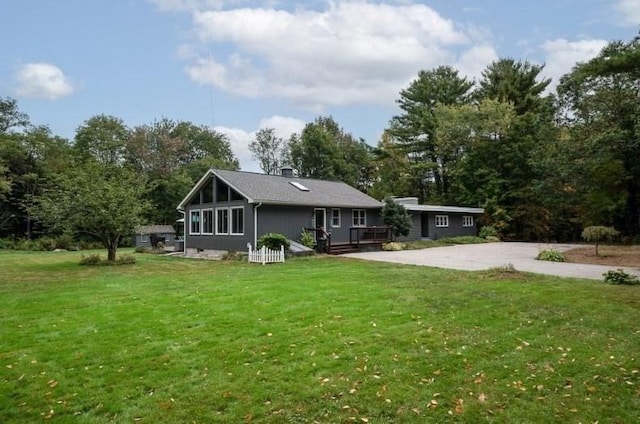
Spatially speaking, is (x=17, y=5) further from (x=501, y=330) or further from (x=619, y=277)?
(x=619, y=277)

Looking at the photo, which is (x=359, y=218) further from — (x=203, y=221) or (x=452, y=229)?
(x=452, y=229)

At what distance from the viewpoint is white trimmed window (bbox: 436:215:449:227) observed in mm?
29172

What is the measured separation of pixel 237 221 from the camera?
1959cm

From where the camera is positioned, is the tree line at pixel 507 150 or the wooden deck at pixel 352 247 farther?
the tree line at pixel 507 150

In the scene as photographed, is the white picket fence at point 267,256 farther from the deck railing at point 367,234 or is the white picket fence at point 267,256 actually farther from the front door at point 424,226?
the front door at point 424,226

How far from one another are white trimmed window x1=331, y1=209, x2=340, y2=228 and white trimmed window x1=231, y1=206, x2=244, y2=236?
15.7ft

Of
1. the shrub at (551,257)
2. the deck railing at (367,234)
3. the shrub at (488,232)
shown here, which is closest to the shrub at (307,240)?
the deck railing at (367,234)

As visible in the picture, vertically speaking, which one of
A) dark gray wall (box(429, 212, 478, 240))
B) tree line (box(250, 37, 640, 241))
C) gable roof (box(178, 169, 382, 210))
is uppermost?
tree line (box(250, 37, 640, 241))

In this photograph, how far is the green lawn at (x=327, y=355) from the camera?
3662mm

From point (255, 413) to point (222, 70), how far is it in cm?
1680

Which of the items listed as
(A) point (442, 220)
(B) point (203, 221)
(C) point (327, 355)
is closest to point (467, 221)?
(A) point (442, 220)

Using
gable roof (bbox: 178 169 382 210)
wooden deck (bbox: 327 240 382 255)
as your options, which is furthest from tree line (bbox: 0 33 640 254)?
wooden deck (bbox: 327 240 382 255)

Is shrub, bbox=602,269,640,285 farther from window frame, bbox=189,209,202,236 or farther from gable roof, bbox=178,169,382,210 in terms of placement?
window frame, bbox=189,209,202,236

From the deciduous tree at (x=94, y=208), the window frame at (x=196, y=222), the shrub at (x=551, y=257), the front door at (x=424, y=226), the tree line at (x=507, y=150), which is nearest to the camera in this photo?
the shrub at (x=551, y=257)
